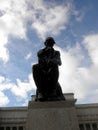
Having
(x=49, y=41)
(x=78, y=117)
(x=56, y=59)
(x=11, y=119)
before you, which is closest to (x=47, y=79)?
(x=56, y=59)

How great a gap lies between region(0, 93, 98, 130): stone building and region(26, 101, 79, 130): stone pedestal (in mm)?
58928

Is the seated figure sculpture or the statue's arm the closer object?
the seated figure sculpture

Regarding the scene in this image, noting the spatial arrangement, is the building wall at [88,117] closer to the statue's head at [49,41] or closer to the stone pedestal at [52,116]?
the statue's head at [49,41]

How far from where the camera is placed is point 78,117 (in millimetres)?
65562

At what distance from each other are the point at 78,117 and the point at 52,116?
60.9 metres

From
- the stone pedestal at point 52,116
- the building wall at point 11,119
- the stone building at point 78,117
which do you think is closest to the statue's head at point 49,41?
the stone pedestal at point 52,116

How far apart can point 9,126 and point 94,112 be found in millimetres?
21689

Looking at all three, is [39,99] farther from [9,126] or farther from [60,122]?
[9,126]

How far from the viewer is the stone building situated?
216ft

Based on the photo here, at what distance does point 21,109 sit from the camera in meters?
68.6

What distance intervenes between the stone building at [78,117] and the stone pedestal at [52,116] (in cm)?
5893

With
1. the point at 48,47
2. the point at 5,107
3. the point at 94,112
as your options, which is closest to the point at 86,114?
the point at 94,112

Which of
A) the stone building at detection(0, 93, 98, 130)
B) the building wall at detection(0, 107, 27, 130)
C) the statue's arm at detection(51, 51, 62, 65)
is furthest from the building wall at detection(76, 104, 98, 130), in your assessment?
the statue's arm at detection(51, 51, 62, 65)

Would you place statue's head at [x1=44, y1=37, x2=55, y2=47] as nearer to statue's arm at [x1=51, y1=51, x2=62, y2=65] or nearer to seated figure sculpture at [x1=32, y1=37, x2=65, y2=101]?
statue's arm at [x1=51, y1=51, x2=62, y2=65]
